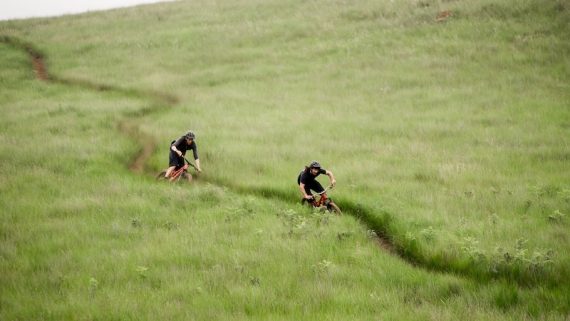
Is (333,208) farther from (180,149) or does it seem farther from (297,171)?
(180,149)

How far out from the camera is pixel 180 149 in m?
15.9

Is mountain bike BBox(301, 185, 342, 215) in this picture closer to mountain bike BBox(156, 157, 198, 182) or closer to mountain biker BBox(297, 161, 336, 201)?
mountain biker BBox(297, 161, 336, 201)

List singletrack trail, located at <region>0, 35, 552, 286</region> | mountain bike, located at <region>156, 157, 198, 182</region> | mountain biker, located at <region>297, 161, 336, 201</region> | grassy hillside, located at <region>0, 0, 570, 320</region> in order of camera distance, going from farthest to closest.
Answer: mountain bike, located at <region>156, 157, 198, 182</region> < mountain biker, located at <region>297, 161, 336, 201</region> < singletrack trail, located at <region>0, 35, 552, 286</region> < grassy hillside, located at <region>0, 0, 570, 320</region>

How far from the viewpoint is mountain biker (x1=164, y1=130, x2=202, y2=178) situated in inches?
605

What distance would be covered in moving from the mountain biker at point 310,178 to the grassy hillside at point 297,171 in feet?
2.18

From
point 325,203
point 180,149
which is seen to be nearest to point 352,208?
point 325,203

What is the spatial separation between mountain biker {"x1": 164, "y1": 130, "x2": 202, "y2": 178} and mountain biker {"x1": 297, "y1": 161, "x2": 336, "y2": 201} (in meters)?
3.99

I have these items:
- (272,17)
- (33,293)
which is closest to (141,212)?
(33,293)

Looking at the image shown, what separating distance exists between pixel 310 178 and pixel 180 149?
512 cm

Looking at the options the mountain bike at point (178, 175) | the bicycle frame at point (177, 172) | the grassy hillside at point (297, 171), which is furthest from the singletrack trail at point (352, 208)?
the bicycle frame at point (177, 172)

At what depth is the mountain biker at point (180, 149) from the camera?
1537 cm

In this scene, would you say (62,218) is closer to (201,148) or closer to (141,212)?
(141,212)

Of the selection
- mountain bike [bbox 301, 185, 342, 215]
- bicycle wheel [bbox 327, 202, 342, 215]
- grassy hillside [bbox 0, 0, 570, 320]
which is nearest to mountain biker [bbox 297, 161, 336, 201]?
mountain bike [bbox 301, 185, 342, 215]

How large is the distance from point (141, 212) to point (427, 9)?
31812mm
